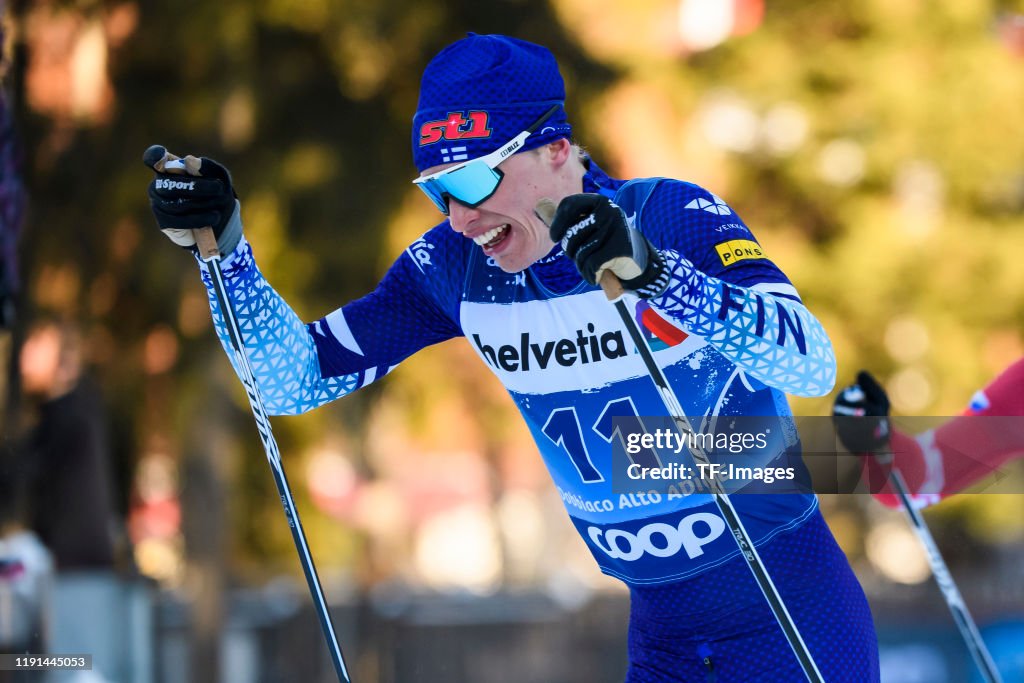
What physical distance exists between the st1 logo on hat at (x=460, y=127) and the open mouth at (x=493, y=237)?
203 millimetres

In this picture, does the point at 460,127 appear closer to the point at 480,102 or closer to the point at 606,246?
the point at 480,102

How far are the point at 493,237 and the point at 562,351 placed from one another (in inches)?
11.3

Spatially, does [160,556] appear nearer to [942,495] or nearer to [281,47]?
[281,47]

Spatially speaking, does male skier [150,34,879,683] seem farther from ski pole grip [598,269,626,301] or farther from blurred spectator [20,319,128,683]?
blurred spectator [20,319,128,683]

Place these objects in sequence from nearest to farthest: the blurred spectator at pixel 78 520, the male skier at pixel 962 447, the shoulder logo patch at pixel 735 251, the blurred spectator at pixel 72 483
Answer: the shoulder logo patch at pixel 735 251
the male skier at pixel 962 447
the blurred spectator at pixel 78 520
the blurred spectator at pixel 72 483

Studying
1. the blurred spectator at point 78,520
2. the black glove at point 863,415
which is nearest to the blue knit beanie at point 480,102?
the black glove at point 863,415

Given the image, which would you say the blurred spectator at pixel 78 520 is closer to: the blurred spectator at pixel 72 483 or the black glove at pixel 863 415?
the blurred spectator at pixel 72 483

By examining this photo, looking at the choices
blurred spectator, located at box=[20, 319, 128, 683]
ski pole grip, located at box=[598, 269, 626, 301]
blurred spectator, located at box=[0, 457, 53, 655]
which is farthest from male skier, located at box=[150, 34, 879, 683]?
blurred spectator, located at box=[20, 319, 128, 683]

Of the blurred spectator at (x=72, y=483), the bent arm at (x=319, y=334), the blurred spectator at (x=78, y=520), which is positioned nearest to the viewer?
the bent arm at (x=319, y=334)

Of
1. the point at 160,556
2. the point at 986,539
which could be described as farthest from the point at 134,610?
the point at 986,539

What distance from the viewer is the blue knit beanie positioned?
10.1ft

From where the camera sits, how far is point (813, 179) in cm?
1612

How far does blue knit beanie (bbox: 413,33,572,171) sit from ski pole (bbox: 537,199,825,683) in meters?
0.26

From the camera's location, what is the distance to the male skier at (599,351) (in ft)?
10.1
